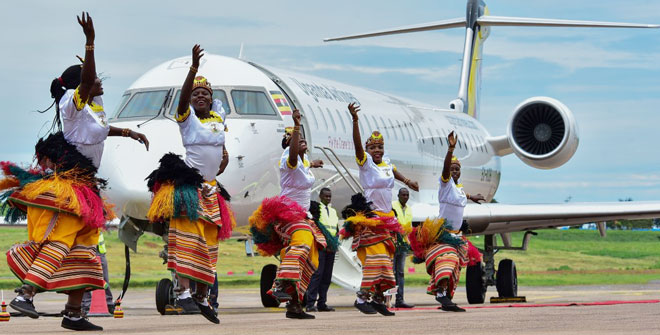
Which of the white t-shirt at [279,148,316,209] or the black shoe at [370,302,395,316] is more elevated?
the white t-shirt at [279,148,316,209]

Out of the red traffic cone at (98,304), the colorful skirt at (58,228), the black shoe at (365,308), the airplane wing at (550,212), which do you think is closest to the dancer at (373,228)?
the black shoe at (365,308)

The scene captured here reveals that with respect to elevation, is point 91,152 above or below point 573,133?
below

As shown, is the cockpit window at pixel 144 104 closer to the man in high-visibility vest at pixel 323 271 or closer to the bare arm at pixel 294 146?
the man in high-visibility vest at pixel 323 271

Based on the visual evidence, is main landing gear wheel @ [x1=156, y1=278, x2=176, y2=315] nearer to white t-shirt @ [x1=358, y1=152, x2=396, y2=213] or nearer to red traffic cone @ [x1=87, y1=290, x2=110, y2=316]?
red traffic cone @ [x1=87, y1=290, x2=110, y2=316]

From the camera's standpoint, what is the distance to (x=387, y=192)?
1274 cm

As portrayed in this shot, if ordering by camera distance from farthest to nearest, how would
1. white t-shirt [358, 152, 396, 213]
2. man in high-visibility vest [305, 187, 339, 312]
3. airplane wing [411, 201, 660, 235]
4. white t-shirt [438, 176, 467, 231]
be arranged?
airplane wing [411, 201, 660, 235]
man in high-visibility vest [305, 187, 339, 312]
white t-shirt [438, 176, 467, 231]
white t-shirt [358, 152, 396, 213]

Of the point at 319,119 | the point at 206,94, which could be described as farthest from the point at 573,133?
the point at 206,94

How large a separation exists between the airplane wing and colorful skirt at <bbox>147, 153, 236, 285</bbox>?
9533 millimetres

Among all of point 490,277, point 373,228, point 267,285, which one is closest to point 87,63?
point 373,228

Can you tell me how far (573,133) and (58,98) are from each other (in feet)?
50.5

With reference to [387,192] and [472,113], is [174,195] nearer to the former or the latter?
[387,192]

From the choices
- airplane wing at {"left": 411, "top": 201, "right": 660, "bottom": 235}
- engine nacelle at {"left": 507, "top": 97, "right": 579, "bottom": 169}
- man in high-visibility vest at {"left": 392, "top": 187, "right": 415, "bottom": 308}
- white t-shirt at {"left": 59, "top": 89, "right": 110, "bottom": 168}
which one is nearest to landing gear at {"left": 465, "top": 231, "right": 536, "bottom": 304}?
airplane wing at {"left": 411, "top": 201, "right": 660, "bottom": 235}

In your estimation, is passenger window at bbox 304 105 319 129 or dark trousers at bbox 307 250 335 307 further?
passenger window at bbox 304 105 319 129

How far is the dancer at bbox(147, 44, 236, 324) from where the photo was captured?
968 centimetres
